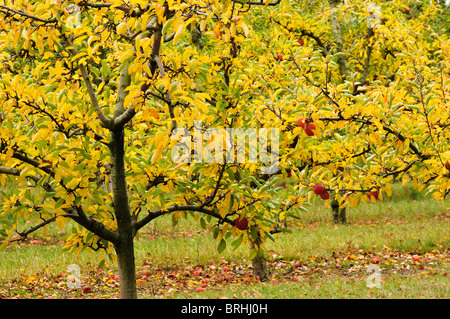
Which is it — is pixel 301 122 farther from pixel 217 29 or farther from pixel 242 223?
pixel 217 29

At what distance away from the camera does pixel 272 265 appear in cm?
780

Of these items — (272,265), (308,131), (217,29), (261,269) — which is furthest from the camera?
(272,265)

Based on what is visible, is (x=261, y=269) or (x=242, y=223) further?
(x=261, y=269)

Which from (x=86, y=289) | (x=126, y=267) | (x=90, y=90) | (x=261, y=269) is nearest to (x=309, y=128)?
(x=90, y=90)

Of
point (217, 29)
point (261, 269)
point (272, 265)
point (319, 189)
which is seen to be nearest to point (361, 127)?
point (319, 189)

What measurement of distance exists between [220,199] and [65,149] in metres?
1.23

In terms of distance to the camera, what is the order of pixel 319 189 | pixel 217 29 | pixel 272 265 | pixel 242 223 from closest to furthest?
1. pixel 217 29
2. pixel 242 223
3. pixel 319 189
4. pixel 272 265

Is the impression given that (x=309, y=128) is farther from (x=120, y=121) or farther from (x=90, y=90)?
(x=90, y=90)

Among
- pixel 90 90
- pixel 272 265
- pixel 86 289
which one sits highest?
pixel 90 90

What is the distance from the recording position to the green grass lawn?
5703 millimetres

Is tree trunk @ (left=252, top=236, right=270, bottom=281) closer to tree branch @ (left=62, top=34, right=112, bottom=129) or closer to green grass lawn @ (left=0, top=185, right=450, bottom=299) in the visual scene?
green grass lawn @ (left=0, top=185, right=450, bottom=299)

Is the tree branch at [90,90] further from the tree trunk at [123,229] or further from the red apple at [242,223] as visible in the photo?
the red apple at [242,223]

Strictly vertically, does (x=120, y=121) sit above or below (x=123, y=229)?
above

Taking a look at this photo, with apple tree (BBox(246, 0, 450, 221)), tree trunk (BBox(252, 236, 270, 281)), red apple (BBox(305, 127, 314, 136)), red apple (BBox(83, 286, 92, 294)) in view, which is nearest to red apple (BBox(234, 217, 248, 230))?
apple tree (BBox(246, 0, 450, 221))
